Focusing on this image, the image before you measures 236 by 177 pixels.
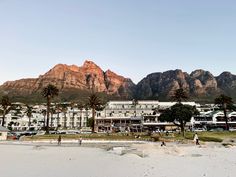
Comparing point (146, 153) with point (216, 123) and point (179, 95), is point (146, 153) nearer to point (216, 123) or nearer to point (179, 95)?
point (179, 95)

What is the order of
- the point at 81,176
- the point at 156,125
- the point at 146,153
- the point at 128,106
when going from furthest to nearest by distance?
1. the point at 128,106
2. the point at 156,125
3. the point at 146,153
4. the point at 81,176

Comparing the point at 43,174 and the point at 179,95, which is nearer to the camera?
the point at 43,174

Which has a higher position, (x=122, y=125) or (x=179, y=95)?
(x=179, y=95)

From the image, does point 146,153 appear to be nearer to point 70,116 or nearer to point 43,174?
point 43,174

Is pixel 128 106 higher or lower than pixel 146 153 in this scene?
higher

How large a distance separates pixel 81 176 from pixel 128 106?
15752cm

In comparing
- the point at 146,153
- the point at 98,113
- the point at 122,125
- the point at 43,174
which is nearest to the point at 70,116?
the point at 98,113

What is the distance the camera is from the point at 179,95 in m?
117

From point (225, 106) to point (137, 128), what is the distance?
3947 cm

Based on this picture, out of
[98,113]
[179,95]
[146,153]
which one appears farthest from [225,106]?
[146,153]

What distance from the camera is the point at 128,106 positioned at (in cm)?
17550

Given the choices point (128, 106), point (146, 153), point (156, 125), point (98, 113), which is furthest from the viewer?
point (128, 106)

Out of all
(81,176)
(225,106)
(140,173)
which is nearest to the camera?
(81,176)

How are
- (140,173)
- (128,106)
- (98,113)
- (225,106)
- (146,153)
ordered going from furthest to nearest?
(128,106)
(98,113)
(225,106)
(146,153)
(140,173)
